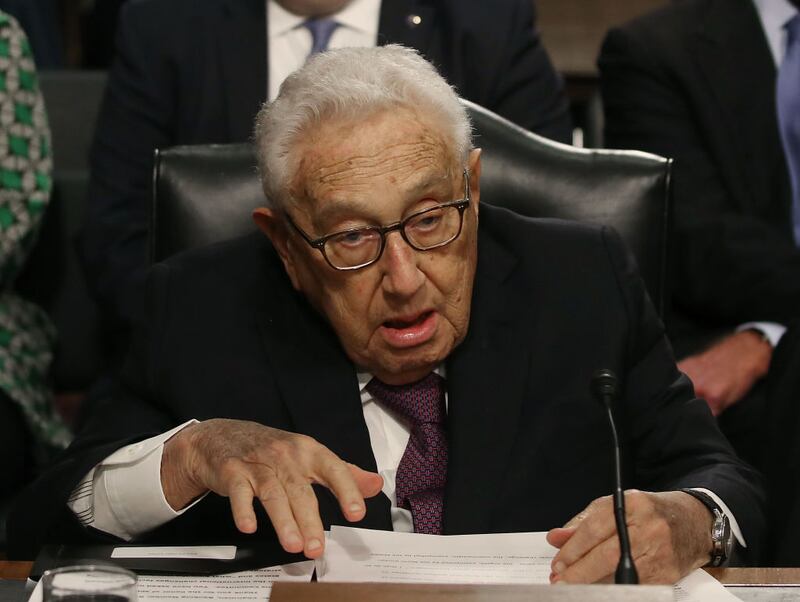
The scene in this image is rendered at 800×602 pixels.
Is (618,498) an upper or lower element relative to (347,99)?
lower

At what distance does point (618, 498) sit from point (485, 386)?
20.6 inches

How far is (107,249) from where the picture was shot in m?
2.77

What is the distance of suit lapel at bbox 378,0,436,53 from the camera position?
2.79m

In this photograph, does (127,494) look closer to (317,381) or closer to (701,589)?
(317,381)

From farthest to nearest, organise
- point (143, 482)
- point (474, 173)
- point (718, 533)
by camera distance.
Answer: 1. point (474, 173)
2. point (143, 482)
3. point (718, 533)

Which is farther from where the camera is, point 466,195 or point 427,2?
point 427,2

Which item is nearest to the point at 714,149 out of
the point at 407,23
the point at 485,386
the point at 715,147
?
the point at 715,147

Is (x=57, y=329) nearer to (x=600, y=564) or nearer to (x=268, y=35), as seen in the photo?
(x=268, y=35)

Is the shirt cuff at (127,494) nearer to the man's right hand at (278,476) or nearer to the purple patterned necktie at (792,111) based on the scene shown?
the man's right hand at (278,476)

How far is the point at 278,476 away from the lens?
55.5 inches

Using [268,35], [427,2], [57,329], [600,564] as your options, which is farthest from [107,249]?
[600,564]

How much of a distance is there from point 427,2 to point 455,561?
1.68 m

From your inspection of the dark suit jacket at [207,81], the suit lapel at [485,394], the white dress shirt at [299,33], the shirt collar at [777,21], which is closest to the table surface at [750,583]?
the suit lapel at [485,394]

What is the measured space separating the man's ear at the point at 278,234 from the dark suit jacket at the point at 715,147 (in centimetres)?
120
